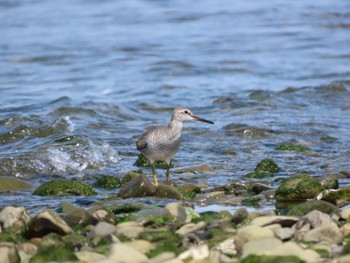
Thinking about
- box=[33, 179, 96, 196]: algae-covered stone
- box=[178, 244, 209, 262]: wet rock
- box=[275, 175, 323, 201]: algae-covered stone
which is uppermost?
box=[178, 244, 209, 262]: wet rock

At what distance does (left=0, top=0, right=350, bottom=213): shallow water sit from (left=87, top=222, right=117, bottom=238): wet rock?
4.99 ft

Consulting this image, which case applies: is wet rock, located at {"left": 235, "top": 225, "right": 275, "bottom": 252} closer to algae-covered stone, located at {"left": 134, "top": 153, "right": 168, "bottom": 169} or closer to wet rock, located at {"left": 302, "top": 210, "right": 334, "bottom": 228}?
wet rock, located at {"left": 302, "top": 210, "right": 334, "bottom": 228}

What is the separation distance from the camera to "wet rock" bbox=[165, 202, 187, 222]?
23.0 feet

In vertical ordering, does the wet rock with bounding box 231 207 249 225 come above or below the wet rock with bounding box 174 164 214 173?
above

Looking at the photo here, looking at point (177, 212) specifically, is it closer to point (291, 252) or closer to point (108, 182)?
point (291, 252)

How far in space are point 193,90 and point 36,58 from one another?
14.2ft

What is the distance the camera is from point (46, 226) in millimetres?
6523

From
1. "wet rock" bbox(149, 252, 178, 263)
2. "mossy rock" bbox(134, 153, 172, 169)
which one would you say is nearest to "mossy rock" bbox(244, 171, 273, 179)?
"mossy rock" bbox(134, 153, 172, 169)

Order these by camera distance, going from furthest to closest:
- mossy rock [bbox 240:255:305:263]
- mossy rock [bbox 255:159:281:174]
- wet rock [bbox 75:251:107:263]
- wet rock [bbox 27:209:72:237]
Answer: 1. mossy rock [bbox 255:159:281:174]
2. wet rock [bbox 27:209:72:237]
3. wet rock [bbox 75:251:107:263]
4. mossy rock [bbox 240:255:305:263]

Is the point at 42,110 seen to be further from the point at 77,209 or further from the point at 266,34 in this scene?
the point at 266,34

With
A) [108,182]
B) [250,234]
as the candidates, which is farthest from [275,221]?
[108,182]

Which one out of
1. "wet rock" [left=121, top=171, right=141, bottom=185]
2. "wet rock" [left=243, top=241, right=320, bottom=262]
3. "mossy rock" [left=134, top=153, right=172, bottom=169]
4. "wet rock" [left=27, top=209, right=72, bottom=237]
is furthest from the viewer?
"mossy rock" [left=134, top=153, right=172, bottom=169]

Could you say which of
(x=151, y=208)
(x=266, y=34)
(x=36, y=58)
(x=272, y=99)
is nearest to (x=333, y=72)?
(x=272, y=99)

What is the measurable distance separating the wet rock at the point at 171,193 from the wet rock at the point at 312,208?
1.30 m
